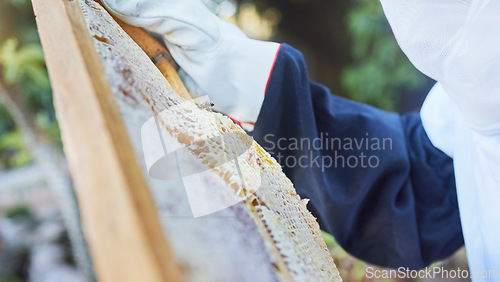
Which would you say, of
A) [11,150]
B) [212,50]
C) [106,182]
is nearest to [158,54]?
[212,50]

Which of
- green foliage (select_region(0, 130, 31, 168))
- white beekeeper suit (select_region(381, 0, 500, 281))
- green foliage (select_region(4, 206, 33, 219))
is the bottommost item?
green foliage (select_region(4, 206, 33, 219))

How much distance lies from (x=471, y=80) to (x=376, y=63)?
2.03m

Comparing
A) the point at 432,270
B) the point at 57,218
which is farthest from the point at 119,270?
the point at 57,218

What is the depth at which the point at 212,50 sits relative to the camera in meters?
0.61

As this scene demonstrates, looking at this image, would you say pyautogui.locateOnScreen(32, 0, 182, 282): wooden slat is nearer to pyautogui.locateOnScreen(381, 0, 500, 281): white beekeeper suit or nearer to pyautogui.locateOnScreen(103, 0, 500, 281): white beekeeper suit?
pyautogui.locateOnScreen(103, 0, 500, 281): white beekeeper suit

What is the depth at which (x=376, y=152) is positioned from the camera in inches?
30.4

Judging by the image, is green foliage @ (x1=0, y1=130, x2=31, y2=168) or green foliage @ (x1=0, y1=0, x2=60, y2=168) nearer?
green foliage @ (x1=0, y1=0, x2=60, y2=168)

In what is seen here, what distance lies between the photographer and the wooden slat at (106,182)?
22cm

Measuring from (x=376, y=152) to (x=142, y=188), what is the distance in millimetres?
631

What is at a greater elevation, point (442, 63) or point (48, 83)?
point (442, 63)

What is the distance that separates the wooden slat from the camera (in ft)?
0.72

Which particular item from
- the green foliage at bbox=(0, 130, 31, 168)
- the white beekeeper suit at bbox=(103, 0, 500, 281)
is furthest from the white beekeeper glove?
the green foliage at bbox=(0, 130, 31, 168)

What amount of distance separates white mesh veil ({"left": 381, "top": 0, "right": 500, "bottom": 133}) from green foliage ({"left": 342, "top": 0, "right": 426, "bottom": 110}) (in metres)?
1.90

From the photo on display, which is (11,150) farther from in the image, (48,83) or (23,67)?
(23,67)
